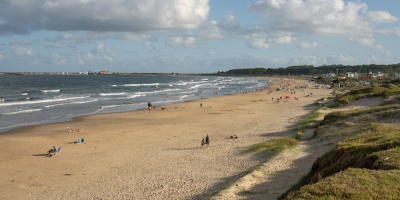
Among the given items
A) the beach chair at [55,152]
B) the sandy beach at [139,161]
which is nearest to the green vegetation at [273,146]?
the sandy beach at [139,161]

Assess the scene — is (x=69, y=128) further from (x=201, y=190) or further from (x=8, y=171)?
(x=201, y=190)

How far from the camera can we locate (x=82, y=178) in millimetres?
16672

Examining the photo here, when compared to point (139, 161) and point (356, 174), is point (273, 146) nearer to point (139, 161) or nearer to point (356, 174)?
point (139, 161)

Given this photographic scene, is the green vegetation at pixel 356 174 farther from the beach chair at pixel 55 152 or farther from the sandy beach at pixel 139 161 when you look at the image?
the beach chair at pixel 55 152

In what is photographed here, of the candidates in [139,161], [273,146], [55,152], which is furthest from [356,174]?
[55,152]

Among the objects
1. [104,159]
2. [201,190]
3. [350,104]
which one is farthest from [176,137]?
[350,104]

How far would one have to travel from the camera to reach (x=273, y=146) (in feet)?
63.6

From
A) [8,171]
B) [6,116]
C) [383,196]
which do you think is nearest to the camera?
[383,196]

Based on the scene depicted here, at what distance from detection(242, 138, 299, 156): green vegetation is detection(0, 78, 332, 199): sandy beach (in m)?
0.57

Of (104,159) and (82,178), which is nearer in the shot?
(82,178)

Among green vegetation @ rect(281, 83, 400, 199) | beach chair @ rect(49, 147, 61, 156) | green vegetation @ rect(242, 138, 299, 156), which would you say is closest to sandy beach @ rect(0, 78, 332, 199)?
beach chair @ rect(49, 147, 61, 156)

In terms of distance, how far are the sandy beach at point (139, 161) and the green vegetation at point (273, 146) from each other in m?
0.57

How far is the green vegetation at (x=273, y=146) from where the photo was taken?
18.4 meters

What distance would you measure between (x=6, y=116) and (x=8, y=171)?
23134mm
